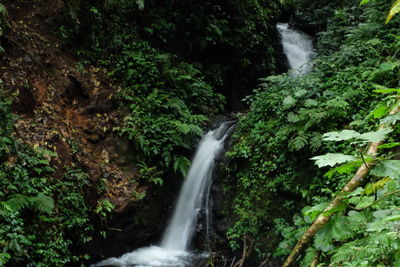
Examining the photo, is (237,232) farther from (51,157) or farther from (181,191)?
(51,157)

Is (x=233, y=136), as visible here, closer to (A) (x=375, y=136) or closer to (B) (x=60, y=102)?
(B) (x=60, y=102)

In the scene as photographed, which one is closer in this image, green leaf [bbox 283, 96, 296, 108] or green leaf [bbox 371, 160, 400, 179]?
green leaf [bbox 371, 160, 400, 179]

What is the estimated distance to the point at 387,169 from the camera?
4.17ft

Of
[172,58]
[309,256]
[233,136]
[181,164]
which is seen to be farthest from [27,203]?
[172,58]

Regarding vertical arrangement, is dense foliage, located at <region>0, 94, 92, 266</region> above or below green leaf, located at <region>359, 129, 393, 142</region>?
below

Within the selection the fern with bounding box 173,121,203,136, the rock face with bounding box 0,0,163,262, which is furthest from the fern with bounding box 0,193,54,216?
the fern with bounding box 173,121,203,136

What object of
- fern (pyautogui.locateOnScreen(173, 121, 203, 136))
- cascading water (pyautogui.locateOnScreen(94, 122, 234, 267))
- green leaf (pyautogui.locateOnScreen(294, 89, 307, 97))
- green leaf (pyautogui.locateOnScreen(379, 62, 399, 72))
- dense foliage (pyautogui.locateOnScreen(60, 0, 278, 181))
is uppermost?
dense foliage (pyautogui.locateOnScreen(60, 0, 278, 181))

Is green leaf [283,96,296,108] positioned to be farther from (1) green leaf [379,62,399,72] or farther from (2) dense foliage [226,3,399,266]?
(1) green leaf [379,62,399,72]

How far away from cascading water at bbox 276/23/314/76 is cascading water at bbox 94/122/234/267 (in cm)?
631

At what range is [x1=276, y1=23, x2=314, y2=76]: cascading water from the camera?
12.5m

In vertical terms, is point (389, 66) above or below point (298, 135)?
above

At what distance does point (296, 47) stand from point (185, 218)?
949 cm

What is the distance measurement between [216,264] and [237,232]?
663mm

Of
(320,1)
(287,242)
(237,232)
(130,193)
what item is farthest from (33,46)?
(320,1)
